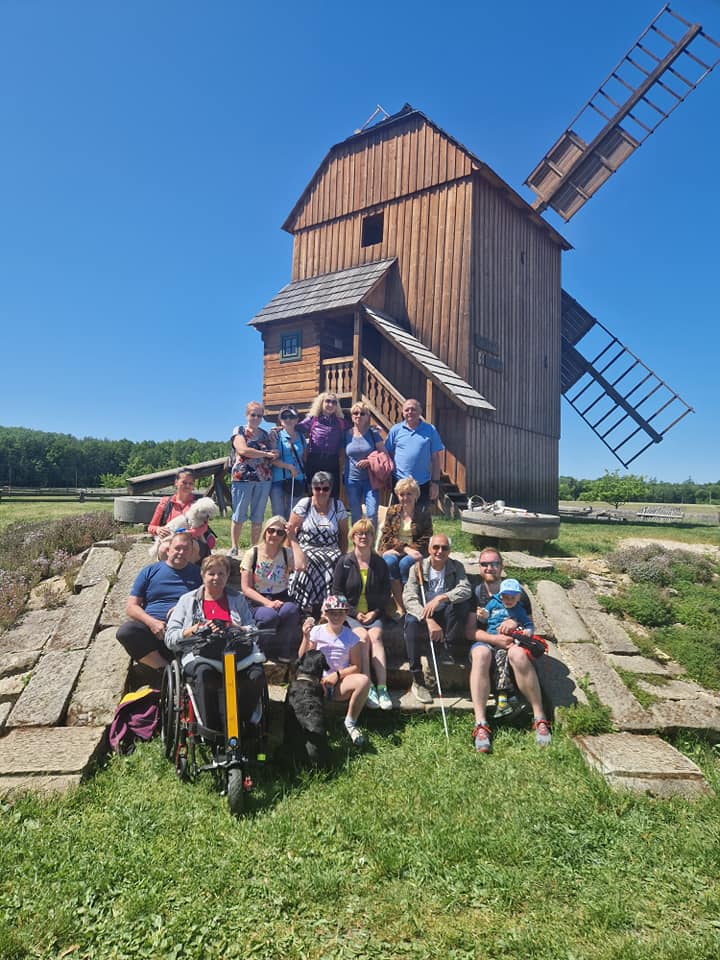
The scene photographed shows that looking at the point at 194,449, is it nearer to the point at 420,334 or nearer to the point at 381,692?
the point at 420,334

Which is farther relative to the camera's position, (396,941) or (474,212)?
(474,212)

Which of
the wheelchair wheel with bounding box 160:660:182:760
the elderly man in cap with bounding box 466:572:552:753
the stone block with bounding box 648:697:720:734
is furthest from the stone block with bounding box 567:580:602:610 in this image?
the wheelchair wheel with bounding box 160:660:182:760

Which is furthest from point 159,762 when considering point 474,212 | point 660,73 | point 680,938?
point 660,73

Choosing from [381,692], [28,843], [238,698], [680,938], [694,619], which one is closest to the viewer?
[680,938]

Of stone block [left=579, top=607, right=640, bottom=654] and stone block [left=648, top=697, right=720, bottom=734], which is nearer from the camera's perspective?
stone block [left=648, top=697, right=720, bottom=734]

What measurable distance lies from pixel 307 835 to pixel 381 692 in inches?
60.3

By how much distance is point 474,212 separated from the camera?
40.2ft

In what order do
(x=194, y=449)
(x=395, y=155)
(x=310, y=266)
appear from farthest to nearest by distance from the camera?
(x=194, y=449)
(x=310, y=266)
(x=395, y=155)

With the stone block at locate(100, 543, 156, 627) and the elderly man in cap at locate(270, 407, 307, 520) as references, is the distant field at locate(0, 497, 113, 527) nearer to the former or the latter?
the stone block at locate(100, 543, 156, 627)

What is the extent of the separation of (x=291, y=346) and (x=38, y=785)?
38.0 feet

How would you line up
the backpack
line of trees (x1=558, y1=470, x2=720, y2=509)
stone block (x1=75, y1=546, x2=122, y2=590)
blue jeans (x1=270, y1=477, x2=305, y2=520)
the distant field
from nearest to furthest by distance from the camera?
the backpack
stone block (x1=75, y1=546, x2=122, y2=590)
blue jeans (x1=270, y1=477, x2=305, y2=520)
the distant field
line of trees (x1=558, y1=470, x2=720, y2=509)

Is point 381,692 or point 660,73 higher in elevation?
point 660,73

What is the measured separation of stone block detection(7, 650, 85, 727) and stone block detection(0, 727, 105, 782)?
10cm

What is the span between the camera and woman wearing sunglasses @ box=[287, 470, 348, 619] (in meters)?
5.13
